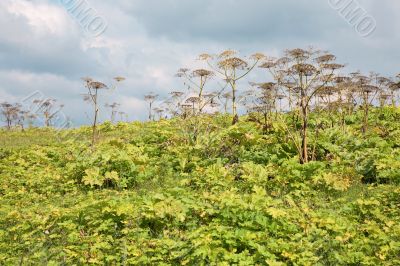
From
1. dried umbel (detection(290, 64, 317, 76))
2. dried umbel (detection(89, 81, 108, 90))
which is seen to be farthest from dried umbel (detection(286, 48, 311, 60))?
dried umbel (detection(89, 81, 108, 90))

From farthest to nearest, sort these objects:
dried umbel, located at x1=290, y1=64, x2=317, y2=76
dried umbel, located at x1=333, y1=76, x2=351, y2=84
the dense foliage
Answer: dried umbel, located at x1=333, y1=76, x2=351, y2=84, dried umbel, located at x1=290, y1=64, x2=317, y2=76, the dense foliage

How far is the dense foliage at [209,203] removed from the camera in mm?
7785

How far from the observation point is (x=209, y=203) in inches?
371

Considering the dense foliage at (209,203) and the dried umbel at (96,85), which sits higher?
the dried umbel at (96,85)

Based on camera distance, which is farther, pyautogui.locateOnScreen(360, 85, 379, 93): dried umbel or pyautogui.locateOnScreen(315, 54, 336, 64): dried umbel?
pyautogui.locateOnScreen(360, 85, 379, 93): dried umbel

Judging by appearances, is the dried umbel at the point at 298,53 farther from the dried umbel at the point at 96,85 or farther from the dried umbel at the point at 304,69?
the dried umbel at the point at 96,85

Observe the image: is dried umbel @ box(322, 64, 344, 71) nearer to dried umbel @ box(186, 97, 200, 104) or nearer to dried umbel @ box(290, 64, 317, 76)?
dried umbel @ box(290, 64, 317, 76)

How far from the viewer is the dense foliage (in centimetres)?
779

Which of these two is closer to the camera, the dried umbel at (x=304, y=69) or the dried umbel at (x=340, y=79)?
the dried umbel at (x=304, y=69)

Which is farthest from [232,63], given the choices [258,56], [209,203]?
[209,203]

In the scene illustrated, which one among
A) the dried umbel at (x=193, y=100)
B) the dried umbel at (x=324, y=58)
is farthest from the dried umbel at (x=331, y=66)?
the dried umbel at (x=193, y=100)

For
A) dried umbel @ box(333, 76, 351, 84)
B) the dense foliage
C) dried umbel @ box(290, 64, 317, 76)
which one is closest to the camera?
the dense foliage

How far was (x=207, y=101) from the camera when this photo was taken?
18.4 meters

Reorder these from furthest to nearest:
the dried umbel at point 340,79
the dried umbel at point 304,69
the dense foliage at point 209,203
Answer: the dried umbel at point 340,79 → the dried umbel at point 304,69 → the dense foliage at point 209,203
